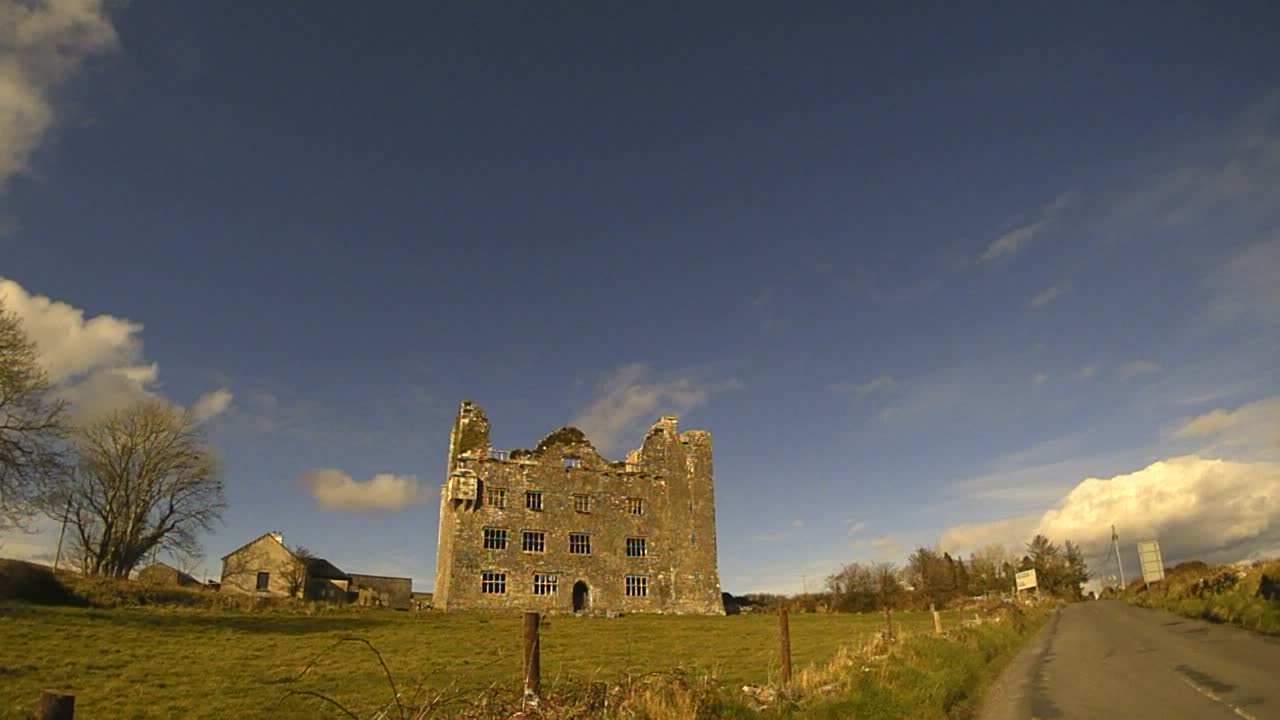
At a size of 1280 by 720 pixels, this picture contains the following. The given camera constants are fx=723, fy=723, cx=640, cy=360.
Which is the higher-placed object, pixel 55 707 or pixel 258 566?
pixel 258 566

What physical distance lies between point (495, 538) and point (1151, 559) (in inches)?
2195

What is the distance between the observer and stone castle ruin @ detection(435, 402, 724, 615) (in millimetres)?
50125

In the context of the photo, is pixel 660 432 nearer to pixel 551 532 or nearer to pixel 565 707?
pixel 551 532

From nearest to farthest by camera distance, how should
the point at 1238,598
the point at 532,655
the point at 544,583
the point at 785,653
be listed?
the point at 532,655 → the point at 785,653 → the point at 1238,598 → the point at 544,583

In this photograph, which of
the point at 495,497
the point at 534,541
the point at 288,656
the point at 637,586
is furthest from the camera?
the point at 637,586

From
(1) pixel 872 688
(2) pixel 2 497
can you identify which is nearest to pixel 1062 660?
(1) pixel 872 688

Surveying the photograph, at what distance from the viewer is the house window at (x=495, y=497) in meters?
51.3

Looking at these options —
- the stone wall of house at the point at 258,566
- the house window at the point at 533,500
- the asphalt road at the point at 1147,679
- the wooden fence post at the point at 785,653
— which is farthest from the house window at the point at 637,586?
the wooden fence post at the point at 785,653


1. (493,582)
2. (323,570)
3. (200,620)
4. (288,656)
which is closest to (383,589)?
(323,570)

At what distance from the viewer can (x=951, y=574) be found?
89.2m

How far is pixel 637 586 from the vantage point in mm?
54281

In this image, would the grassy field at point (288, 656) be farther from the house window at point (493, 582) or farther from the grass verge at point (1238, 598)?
the grass verge at point (1238, 598)

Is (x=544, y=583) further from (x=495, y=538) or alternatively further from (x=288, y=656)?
(x=288, y=656)

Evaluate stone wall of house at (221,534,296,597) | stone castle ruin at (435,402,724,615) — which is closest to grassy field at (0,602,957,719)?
stone castle ruin at (435,402,724,615)
